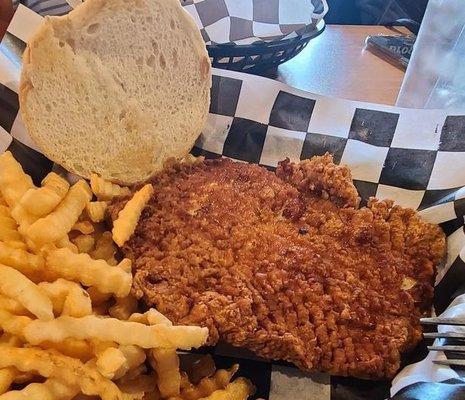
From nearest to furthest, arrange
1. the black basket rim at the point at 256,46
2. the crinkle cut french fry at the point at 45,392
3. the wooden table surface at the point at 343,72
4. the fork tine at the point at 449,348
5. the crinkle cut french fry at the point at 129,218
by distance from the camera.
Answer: the crinkle cut french fry at the point at 45,392, the fork tine at the point at 449,348, the crinkle cut french fry at the point at 129,218, the black basket rim at the point at 256,46, the wooden table surface at the point at 343,72

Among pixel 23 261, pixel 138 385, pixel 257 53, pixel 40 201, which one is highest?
pixel 257 53

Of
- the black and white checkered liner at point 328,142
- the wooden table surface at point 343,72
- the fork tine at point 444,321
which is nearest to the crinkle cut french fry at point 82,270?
the black and white checkered liner at point 328,142

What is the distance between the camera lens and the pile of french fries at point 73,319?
1216 millimetres

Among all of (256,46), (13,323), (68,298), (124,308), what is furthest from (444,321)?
(256,46)

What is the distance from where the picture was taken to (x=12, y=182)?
1545 millimetres

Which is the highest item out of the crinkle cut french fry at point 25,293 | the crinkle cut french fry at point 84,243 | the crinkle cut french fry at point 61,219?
the crinkle cut french fry at point 61,219

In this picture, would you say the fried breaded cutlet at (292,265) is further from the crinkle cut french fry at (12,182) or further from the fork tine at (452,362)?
the crinkle cut french fry at (12,182)

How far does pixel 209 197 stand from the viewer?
171 centimetres

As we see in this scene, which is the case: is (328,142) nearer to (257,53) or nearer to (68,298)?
(257,53)

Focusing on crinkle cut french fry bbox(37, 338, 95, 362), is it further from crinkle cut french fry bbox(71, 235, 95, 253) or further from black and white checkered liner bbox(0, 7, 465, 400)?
black and white checkered liner bbox(0, 7, 465, 400)

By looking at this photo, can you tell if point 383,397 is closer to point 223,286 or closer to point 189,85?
point 223,286

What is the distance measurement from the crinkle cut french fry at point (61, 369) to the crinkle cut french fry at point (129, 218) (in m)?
0.38

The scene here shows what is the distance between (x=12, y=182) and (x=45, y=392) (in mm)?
610

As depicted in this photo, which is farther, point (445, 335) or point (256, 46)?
point (256, 46)
